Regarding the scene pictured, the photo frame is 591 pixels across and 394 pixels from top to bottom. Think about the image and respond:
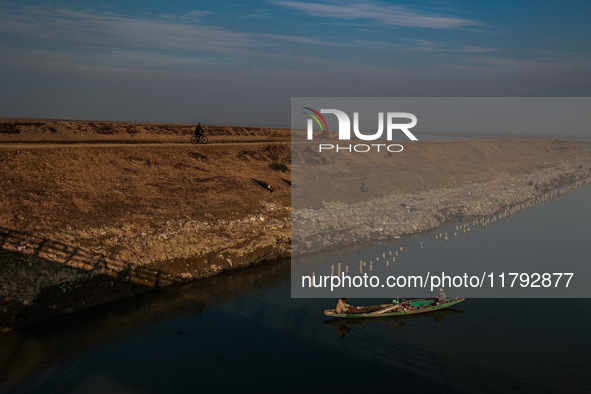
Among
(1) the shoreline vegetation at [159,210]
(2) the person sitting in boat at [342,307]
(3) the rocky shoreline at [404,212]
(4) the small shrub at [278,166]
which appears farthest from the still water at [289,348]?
(4) the small shrub at [278,166]

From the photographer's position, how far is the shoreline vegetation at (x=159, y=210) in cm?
2931

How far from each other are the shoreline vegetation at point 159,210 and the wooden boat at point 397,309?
13.2 m

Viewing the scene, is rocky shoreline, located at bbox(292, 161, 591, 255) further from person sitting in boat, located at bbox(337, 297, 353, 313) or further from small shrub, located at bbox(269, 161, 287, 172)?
person sitting in boat, located at bbox(337, 297, 353, 313)

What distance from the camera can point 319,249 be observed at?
140 feet

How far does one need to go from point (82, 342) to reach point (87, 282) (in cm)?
538

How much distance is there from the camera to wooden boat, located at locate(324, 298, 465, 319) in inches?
1112

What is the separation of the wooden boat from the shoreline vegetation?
43.3 feet

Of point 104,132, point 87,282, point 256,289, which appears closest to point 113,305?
point 87,282

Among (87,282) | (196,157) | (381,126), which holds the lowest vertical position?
(87,282)

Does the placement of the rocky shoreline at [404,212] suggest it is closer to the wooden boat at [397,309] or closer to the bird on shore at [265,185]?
the bird on shore at [265,185]

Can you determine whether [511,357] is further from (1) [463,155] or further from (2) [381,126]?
(1) [463,155]

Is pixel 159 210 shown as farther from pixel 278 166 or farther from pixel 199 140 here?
pixel 199 140

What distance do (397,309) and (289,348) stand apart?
8.44 metres

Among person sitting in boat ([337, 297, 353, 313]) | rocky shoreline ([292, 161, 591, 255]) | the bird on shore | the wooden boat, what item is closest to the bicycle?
the bird on shore
